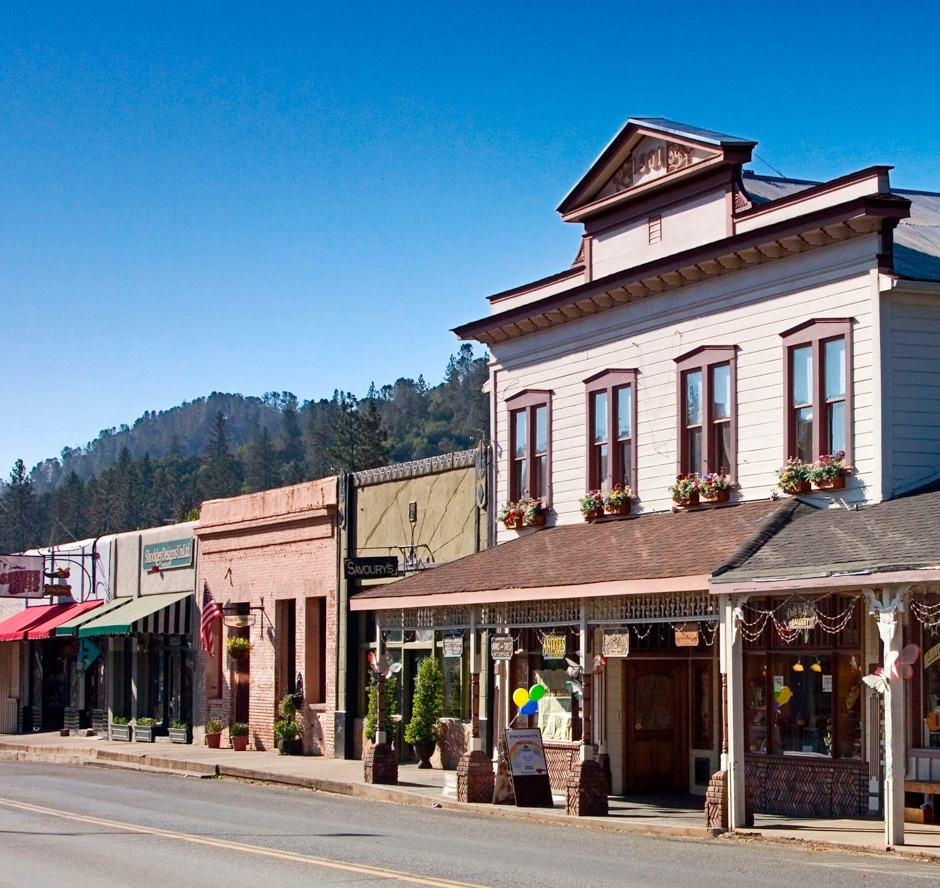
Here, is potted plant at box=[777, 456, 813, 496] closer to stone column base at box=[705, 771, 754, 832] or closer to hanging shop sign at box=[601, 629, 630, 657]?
hanging shop sign at box=[601, 629, 630, 657]

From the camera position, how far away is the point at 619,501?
23422mm

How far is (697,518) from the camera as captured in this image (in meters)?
21.5

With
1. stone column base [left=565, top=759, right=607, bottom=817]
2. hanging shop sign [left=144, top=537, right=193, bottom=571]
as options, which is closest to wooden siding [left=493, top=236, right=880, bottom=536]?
stone column base [left=565, top=759, right=607, bottom=817]

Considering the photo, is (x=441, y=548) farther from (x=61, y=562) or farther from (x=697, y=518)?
(x=61, y=562)

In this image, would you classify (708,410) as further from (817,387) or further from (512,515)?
(512,515)

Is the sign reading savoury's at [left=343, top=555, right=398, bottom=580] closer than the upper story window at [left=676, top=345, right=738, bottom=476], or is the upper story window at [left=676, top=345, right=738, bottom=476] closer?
the upper story window at [left=676, top=345, right=738, bottom=476]

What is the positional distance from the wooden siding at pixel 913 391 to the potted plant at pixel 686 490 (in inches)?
131

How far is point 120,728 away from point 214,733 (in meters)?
5.10

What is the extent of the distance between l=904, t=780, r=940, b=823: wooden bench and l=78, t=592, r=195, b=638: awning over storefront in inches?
850

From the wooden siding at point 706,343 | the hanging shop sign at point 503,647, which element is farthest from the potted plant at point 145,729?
the hanging shop sign at point 503,647

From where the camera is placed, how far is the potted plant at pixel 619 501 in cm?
2339

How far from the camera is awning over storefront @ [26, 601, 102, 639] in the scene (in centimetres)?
4012

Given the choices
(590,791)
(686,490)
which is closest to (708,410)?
(686,490)

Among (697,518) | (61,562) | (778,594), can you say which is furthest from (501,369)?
(61,562)
